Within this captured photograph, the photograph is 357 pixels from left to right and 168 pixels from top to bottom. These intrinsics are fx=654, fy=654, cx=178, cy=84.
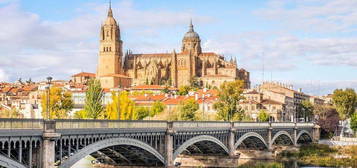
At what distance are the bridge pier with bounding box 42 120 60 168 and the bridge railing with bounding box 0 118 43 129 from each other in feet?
1.28

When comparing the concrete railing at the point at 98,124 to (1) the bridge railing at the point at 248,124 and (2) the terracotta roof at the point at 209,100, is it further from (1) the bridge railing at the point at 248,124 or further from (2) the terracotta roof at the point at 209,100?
(2) the terracotta roof at the point at 209,100

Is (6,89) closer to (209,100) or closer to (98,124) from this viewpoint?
(209,100)

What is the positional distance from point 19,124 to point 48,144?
6.68 feet

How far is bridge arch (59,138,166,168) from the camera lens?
3281 centimetres

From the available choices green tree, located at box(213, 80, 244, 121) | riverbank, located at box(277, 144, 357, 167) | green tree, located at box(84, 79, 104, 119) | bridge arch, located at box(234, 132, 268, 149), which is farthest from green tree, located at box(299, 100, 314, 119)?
bridge arch, located at box(234, 132, 268, 149)

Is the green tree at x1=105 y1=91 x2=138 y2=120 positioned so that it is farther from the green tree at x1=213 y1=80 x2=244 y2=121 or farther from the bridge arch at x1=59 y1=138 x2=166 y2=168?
the bridge arch at x1=59 y1=138 x2=166 y2=168

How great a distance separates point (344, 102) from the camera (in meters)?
126

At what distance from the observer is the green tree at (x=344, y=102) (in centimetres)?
12525

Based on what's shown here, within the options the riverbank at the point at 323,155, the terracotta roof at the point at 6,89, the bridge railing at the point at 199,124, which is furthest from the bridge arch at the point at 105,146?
the terracotta roof at the point at 6,89

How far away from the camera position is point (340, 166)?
243 ft

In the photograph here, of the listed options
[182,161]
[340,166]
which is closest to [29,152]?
[182,161]

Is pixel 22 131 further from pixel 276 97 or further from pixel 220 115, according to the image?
pixel 276 97

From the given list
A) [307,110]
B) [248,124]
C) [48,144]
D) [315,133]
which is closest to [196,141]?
[248,124]

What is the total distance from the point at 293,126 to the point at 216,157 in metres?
29.5
